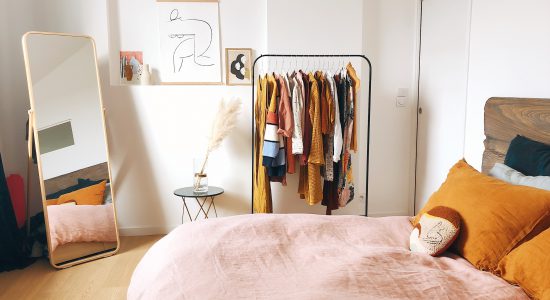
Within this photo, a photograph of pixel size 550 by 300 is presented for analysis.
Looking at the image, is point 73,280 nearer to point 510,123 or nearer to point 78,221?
point 78,221

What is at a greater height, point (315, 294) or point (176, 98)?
point (176, 98)

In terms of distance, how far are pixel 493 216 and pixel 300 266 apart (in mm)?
775

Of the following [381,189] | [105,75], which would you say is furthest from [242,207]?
[105,75]

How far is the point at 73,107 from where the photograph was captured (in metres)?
3.16

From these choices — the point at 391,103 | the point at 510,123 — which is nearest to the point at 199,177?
the point at 391,103

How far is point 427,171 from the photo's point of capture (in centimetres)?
376

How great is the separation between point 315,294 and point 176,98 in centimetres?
262

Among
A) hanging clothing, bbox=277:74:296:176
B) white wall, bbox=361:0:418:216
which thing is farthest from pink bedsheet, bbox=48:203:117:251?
white wall, bbox=361:0:418:216

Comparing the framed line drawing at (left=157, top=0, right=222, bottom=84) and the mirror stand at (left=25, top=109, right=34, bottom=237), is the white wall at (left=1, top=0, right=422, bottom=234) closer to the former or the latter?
the framed line drawing at (left=157, top=0, right=222, bottom=84)

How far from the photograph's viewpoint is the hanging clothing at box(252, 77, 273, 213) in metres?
3.11

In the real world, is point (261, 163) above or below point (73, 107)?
below

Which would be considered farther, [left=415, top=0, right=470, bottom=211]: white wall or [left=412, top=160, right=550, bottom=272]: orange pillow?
[left=415, top=0, right=470, bottom=211]: white wall

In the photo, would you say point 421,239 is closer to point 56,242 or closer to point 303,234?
point 303,234

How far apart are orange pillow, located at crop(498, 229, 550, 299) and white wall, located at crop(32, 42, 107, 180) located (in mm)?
2830
